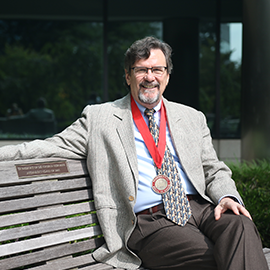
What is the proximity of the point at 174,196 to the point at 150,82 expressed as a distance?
0.82 m

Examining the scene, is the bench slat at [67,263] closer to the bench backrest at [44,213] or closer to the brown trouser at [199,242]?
the bench backrest at [44,213]

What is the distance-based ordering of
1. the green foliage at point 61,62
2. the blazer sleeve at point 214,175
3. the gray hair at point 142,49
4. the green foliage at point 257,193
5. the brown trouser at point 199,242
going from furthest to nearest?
the green foliage at point 61,62 < the green foliage at point 257,193 < the gray hair at point 142,49 < the blazer sleeve at point 214,175 < the brown trouser at point 199,242

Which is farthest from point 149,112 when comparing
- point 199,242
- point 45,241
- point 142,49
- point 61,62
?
point 61,62

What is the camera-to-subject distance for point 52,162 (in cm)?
253

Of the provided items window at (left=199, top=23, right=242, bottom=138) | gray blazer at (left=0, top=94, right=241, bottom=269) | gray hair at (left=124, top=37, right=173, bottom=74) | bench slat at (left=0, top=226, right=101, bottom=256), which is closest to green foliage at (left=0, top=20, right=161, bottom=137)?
window at (left=199, top=23, right=242, bottom=138)

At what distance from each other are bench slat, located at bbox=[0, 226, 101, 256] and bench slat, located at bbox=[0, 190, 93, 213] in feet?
0.65

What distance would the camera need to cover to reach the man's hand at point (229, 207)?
2.34 meters

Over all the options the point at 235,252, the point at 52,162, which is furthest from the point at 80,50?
the point at 235,252

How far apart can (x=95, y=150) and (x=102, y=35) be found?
710 cm

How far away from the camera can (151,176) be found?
2.55 meters

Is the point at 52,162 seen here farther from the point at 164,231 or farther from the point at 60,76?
the point at 60,76

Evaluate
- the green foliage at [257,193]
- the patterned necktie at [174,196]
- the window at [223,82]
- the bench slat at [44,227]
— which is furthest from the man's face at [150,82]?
the window at [223,82]

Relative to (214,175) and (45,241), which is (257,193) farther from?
(45,241)

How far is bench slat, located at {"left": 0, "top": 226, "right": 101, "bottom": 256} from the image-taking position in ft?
7.18
